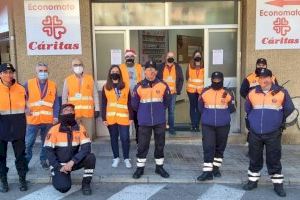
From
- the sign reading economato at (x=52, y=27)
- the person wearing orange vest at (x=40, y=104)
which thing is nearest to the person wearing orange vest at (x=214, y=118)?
the person wearing orange vest at (x=40, y=104)

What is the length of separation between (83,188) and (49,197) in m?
0.50

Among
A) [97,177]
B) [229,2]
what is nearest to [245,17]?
[229,2]

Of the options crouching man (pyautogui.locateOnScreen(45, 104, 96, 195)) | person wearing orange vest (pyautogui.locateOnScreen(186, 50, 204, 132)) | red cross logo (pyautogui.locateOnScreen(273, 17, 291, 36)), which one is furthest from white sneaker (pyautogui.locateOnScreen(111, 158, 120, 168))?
red cross logo (pyautogui.locateOnScreen(273, 17, 291, 36))

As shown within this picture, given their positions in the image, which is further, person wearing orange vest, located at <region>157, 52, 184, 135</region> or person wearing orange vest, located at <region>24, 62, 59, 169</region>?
person wearing orange vest, located at <region>157, 52, 184, 135</region>

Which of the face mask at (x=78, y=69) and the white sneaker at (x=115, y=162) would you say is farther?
the face mask at (x=78, y=69)

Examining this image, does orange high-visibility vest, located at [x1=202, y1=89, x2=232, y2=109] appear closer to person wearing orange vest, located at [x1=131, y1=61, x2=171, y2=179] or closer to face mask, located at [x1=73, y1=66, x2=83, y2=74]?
person wearing orange vest, located at [x1=131, y1=61, x2=171, y2=179]

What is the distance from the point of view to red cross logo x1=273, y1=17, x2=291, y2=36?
8266 millimetres

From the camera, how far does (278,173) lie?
5656 mm

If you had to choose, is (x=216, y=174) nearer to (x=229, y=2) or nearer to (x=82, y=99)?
(x=82, y=99)

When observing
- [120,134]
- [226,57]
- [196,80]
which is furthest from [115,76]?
[226,57]

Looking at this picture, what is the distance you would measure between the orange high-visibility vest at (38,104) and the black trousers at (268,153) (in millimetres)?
3340

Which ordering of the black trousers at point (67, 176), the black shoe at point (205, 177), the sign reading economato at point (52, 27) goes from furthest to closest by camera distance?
the sign reading economato at point (52, 27), the black shoe at point (205, 177), the black trousers at point (67, 176)

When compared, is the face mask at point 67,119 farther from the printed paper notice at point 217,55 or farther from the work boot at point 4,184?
the printed paper notice at point 217,55

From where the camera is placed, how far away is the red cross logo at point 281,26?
8.27 m
